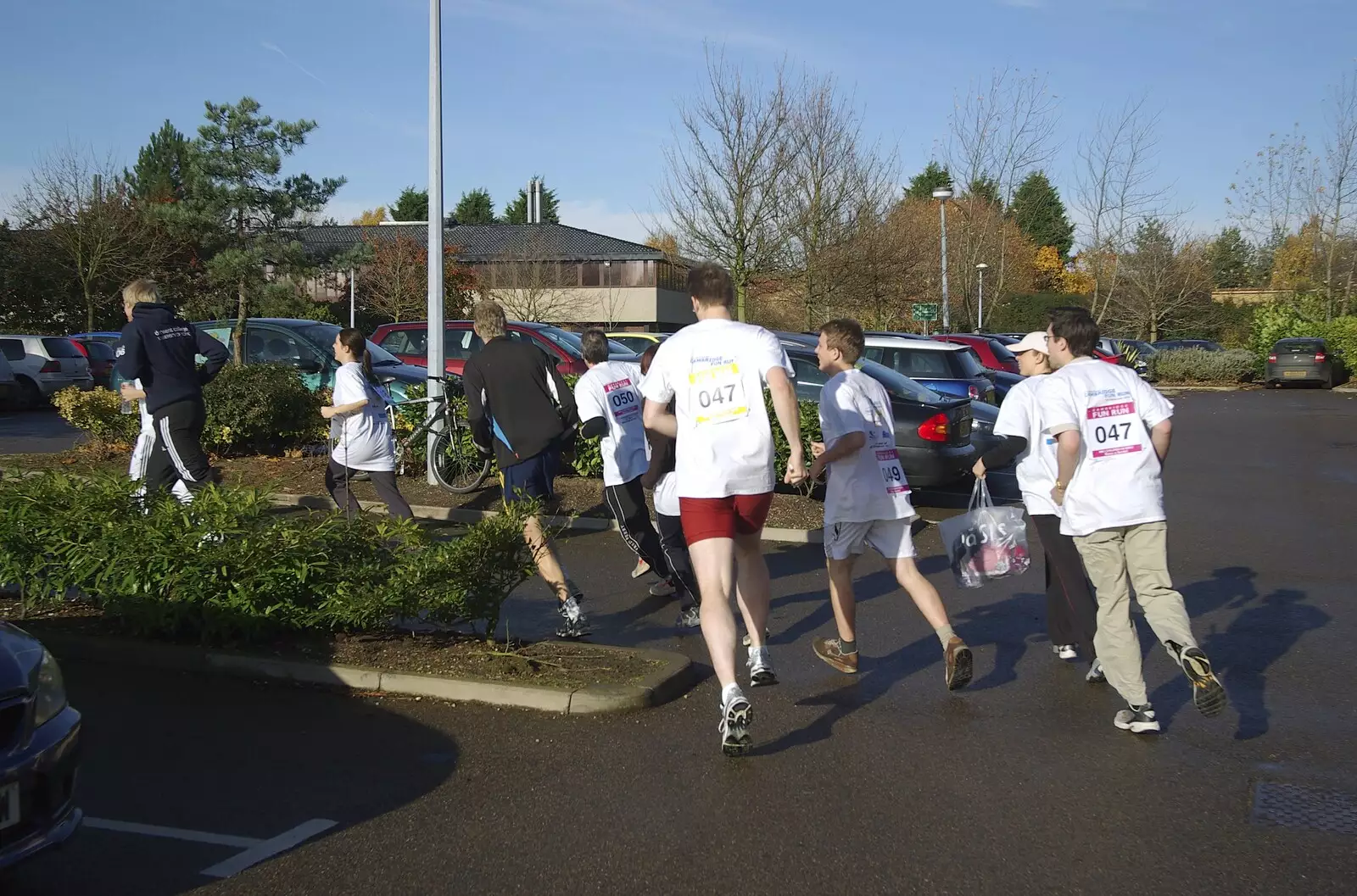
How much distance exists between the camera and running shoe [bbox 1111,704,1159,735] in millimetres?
5523

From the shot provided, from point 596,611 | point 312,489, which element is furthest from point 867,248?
point 596,611

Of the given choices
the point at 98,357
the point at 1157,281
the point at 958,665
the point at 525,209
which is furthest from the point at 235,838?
the point at 525,209

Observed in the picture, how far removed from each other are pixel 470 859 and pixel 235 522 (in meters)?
2.97

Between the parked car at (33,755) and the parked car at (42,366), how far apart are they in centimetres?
2413

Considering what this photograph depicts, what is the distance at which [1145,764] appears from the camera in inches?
203

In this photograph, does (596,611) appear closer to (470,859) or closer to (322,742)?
(322,742)

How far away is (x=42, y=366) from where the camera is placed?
2611 centimetres

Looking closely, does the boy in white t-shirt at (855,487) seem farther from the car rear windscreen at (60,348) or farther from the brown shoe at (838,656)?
the car rear windscreen at (60,348)

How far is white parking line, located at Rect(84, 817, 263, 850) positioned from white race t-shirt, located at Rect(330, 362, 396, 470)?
473 cm

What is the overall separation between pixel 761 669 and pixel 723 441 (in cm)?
104

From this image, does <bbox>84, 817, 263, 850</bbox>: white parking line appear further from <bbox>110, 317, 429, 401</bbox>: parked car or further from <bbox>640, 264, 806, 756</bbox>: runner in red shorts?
<bbox>110, 317, 429, 401</bbox>: parked car

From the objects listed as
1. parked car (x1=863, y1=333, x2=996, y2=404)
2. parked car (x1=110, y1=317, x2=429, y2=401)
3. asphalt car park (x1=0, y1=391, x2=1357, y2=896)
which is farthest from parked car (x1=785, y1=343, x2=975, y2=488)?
parked car (x1=110, y1=317, x2=429, y2=401)

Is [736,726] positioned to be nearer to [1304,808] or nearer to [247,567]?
[1304,808]

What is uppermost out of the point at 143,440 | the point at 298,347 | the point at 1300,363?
the point at 1300,363
